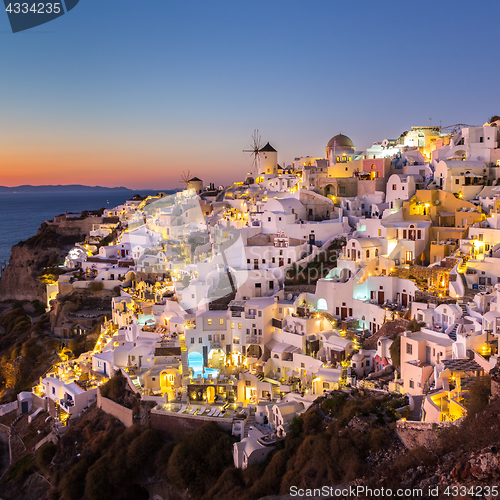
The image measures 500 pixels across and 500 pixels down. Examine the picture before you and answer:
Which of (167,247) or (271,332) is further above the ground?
(167,247)

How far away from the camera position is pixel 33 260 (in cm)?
3981

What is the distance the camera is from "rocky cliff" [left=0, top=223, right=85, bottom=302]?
3812 cm

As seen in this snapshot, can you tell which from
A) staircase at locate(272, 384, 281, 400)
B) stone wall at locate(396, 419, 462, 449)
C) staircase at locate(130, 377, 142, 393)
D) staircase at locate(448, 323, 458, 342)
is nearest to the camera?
stone wall at locate(396, 419, 462, 449)

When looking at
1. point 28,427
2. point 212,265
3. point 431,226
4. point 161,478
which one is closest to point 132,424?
point 161,478

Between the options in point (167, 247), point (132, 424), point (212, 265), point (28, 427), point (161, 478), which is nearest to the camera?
point (161, 478)

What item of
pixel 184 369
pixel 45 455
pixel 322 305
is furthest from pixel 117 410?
pixel 322 305

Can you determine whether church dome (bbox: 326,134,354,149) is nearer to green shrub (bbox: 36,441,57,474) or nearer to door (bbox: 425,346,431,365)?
door (bbox: 425,346,431,365)

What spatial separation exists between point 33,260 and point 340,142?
85.3 feet

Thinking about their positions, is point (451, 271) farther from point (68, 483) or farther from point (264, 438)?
point (68, 483)

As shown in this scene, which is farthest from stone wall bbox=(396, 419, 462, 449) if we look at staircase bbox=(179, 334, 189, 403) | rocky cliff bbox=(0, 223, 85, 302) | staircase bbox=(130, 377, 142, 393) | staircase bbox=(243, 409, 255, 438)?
rocky cliff bbox=(0, 223, 85, 302)

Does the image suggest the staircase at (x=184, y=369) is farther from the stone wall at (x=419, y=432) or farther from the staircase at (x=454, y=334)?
the staircase at (x=454, y=334)

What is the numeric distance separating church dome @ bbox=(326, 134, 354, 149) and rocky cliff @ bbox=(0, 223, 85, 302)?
74.0 ft

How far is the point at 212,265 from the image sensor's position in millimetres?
22328

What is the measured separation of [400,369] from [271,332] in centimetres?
548
